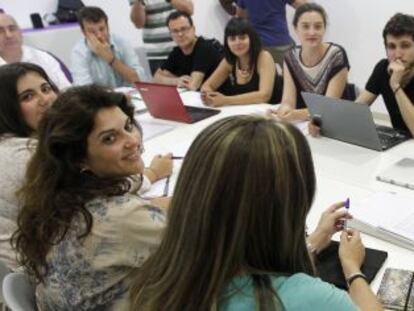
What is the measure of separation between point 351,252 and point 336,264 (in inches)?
2.0

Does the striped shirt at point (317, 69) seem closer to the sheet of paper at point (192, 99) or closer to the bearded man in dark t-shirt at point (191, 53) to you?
the sheet of paper at point (192, 99)

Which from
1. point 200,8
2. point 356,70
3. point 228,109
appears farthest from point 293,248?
point 200,8

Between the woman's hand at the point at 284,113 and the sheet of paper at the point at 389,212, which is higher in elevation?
the woman's hand at the point at 284,113

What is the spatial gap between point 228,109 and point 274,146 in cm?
188

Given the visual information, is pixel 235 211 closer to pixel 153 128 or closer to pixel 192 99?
pixel 153 128

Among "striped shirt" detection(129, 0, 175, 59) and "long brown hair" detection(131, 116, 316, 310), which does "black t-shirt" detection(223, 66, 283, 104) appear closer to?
"striped shirt" detection(129, 0, 175, 59)

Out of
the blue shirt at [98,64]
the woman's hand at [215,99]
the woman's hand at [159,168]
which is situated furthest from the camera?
the blue shirt at [98,64]

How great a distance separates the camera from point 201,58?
3244 millimetres

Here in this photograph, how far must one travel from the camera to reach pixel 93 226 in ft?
3.41

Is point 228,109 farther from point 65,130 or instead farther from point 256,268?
point 256,268

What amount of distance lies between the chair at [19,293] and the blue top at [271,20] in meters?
3.13

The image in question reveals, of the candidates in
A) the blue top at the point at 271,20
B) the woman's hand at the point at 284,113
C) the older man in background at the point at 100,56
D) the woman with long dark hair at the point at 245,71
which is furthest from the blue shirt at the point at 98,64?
the woman's hand at the point at 284,113

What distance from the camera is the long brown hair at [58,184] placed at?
3.49 feet

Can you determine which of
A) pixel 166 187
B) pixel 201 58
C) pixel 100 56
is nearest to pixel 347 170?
pixel 166 187
